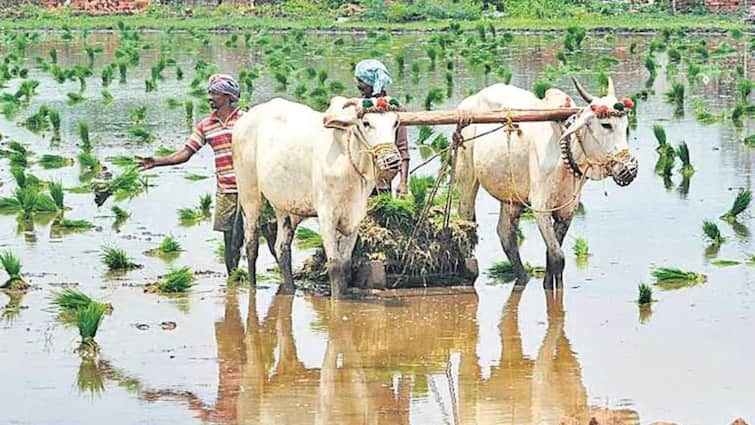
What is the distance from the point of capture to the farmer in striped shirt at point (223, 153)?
475 inches

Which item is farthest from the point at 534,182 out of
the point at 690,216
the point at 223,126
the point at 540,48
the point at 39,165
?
the point at 540,48

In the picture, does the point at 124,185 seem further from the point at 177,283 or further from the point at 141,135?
the point at 141,135

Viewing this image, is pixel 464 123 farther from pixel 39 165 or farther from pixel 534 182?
pixel 39 165

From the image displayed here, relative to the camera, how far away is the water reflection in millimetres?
8734

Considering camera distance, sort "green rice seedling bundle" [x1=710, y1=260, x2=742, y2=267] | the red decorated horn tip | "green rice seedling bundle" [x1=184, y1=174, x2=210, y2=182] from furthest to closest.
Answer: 1. "green rice seedling bundle" [x1=184, y1=174, x2=210, y2=182]
2. "green rice seedling bundle" [x1=710, y1=260, x2=742, y2=267]
3. the red decorated horn tip

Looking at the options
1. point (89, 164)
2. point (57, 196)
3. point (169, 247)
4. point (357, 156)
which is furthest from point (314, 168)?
point (89, 164)

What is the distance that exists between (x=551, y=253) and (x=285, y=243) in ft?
5.84

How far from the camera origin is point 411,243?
11.6 meters

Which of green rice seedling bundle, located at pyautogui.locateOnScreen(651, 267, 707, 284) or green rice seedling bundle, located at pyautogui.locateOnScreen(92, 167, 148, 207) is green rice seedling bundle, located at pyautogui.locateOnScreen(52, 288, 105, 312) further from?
green rice seedling bundle, located at pyautogui.locateOnScreen(651, 267, 707, 284)

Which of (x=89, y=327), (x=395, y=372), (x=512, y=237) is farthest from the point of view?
(x=512, y=237)

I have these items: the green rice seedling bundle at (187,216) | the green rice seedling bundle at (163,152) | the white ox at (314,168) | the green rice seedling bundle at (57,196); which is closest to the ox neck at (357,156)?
the white ox at (314,168)

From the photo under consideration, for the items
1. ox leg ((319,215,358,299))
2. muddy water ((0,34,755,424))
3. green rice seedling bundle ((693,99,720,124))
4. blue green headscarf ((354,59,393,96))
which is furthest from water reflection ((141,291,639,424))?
green rice seedling bundle ((693,99,720,124))

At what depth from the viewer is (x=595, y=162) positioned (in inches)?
435

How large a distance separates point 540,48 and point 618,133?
2889 cm
